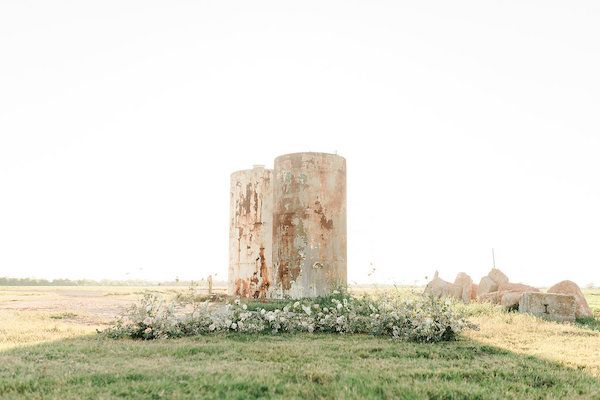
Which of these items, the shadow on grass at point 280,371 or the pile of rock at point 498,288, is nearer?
the shadow on grass at point 280,371

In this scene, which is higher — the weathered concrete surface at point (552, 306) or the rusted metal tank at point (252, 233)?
the rusted metal tank at point (252, 233)

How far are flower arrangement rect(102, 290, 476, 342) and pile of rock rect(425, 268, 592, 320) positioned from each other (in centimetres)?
156

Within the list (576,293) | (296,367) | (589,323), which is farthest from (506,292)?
(296,367)

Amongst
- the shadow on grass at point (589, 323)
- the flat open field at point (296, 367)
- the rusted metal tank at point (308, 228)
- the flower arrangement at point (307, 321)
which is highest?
the rusted metal tank at point (308, 228)

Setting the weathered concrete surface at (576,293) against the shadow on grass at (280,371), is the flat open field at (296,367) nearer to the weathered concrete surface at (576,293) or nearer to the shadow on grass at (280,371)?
the shadow on grass at (280,371)

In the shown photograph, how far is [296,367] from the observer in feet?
17.8

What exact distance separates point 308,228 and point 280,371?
315 inches

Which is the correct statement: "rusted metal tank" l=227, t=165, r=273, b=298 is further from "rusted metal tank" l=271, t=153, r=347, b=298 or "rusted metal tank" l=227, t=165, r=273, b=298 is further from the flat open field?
the flat open field

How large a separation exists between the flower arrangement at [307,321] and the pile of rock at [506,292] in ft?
5.12

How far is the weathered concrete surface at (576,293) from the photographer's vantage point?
1173 cm

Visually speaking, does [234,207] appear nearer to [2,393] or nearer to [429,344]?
[429,344]

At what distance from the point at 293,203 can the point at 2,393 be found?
9308mm

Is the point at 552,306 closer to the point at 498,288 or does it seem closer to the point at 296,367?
the point at 498,288

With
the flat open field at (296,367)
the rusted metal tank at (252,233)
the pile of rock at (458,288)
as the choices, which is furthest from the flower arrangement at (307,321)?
the rusted metal tank at (252,233)
